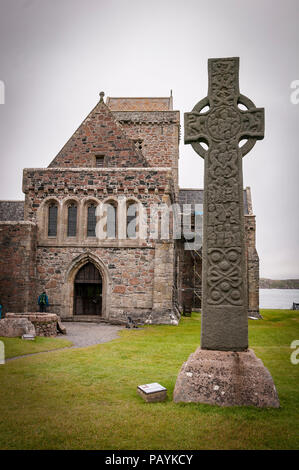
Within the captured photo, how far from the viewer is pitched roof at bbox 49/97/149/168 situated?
19125 millimetres

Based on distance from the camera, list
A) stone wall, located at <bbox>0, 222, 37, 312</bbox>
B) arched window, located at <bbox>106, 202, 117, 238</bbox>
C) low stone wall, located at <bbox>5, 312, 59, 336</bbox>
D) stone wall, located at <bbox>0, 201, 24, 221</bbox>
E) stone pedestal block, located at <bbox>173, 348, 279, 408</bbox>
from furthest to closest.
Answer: stone wall, located at <bbox>0, 201, 24, 221</bbox>
arched window, located at <bbox>106, 202, 117, 238</bbox>
stone wall, located at <bbox>0, 222, 37, 312</bbox>
low stone wall, located at <bbox>5, 312, 59, 336</bbox>
stone pedestal block, located at <bbox>173, 348, 279, 408</bbox>

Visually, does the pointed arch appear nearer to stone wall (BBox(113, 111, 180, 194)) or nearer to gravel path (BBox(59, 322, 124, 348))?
gravel path (BBox(59, 322, 124, 348))

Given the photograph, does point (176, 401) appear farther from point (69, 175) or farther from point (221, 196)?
point (69, 175)

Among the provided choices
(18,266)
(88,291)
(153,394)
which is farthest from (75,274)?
(153,394)

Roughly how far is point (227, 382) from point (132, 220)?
1342 centimetres

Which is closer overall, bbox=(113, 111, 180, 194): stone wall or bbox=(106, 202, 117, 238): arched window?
bbox=(106, 202, 117, 238): arched window

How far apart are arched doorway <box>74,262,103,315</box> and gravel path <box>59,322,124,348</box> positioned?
1313 mm

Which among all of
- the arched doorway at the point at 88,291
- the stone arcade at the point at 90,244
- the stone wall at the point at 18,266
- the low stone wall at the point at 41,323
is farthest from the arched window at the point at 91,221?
the low stone wall at the point at 41,323

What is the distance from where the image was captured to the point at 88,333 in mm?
13844

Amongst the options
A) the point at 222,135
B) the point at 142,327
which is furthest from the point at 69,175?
the point at 222,135

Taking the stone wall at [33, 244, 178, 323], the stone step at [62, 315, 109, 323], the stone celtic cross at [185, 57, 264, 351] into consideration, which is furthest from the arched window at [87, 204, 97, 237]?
the stone celtic cross at [185, 57, 264, 351]

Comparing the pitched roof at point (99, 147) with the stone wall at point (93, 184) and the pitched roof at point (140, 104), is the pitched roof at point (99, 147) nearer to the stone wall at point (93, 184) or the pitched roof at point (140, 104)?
the stone wall at point (93, 184)

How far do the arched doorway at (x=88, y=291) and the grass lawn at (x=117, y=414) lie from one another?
394 inches

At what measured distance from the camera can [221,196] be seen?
5621 millimetres
